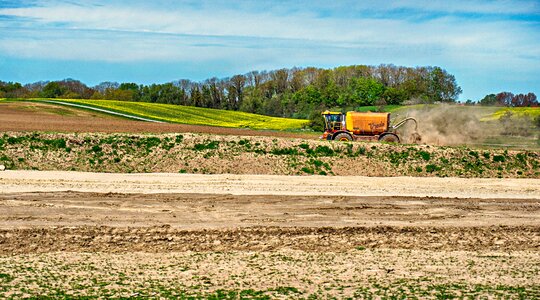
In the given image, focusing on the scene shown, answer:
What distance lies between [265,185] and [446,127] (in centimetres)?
2133

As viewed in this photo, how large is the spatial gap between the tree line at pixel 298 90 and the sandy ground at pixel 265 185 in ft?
204

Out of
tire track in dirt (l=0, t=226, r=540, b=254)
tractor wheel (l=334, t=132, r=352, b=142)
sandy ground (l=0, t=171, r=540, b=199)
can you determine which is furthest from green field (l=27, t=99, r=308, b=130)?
tire track in dirt (l=0, t=226, r=540, b=254)

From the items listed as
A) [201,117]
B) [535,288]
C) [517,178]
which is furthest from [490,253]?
[201,117]

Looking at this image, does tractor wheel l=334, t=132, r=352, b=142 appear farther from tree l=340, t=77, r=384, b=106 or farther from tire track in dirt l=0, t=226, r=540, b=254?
tree l=340, t=77, r=384, b=106

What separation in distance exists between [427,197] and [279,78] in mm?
99787

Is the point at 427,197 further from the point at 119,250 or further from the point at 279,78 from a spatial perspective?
the point at 279,78

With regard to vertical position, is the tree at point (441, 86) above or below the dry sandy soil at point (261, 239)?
above

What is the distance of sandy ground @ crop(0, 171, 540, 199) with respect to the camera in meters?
26.1

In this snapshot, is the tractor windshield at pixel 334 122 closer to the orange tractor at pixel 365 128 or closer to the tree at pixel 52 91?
the orange tractor at pixel 365 128

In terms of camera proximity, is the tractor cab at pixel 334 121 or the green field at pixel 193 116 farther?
the green field at pixel 193 116

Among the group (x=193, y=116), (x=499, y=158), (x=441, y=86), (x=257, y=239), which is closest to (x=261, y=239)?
(x=257, y=239)

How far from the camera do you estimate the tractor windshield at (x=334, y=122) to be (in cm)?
4212

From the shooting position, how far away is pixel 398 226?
→ 19.7 m

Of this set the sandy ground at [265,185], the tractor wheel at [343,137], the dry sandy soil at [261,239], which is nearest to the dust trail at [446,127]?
the tractor wheel at [343,137]
